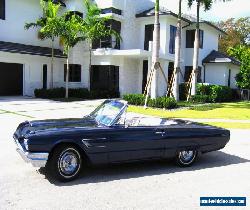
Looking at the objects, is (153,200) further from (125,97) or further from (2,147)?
(125,97)

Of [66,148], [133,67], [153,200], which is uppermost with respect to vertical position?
[133,67]

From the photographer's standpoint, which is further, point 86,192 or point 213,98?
point 213,98

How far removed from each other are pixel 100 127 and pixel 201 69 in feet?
87.0

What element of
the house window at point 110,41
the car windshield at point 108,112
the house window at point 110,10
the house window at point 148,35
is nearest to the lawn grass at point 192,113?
the house window at point 110,41

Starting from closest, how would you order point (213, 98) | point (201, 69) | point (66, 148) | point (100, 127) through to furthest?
point (66, 148), point (100, 127), point (213, 98), point (201, 69)

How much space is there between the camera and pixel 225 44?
162 ft

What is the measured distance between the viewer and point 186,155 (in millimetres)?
7574

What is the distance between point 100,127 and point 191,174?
198cm

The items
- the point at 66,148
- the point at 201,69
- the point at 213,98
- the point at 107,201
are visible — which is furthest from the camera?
the point at 201,69

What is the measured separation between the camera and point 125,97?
21.7 metres

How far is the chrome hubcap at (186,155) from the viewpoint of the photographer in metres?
7.51

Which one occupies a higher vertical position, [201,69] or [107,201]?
[201,69]

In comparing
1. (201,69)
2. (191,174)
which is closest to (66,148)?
(191,174)

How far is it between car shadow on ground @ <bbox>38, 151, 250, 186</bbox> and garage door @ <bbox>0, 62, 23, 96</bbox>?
775 inches
